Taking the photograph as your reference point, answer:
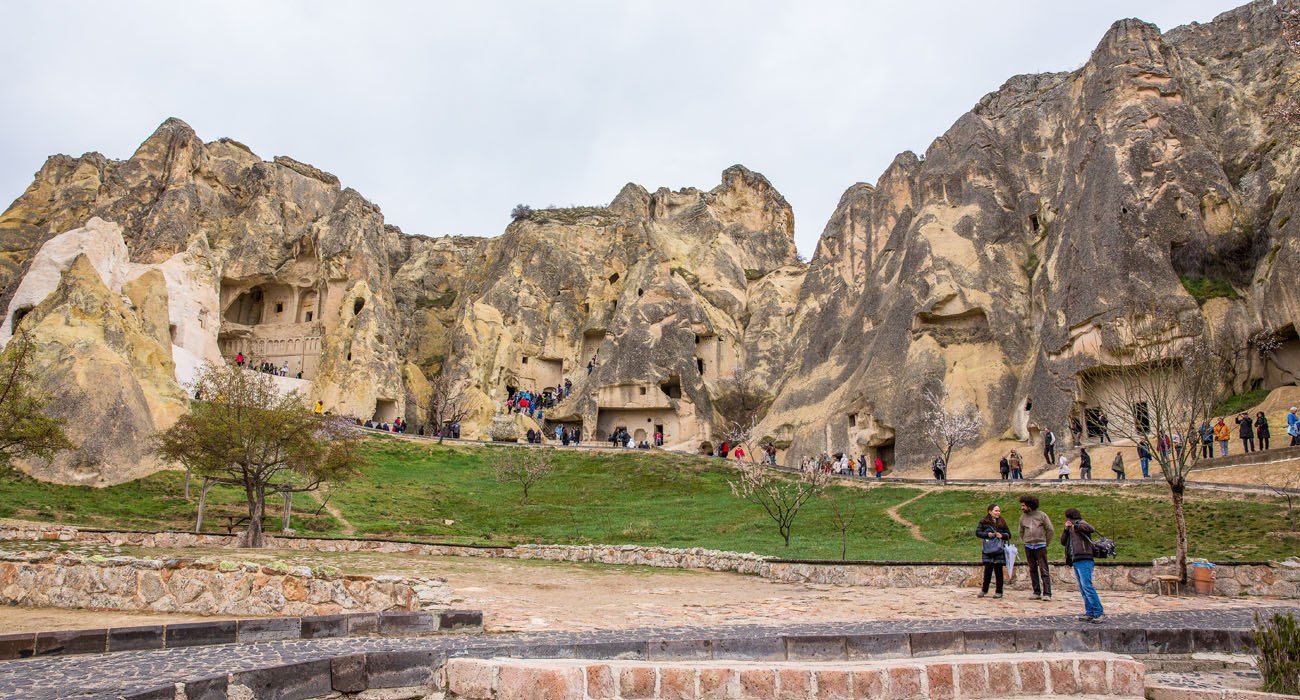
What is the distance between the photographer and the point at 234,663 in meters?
7.45

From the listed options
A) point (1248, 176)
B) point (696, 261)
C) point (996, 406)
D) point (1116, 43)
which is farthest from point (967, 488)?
point (696, 261)

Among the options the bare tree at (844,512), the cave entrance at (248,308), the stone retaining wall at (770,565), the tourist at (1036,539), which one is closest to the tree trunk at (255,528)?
the stone retaining wall at (770,565)

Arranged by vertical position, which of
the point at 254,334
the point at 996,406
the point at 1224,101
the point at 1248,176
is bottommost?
the point at 996,406

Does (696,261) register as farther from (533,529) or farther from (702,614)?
(702,614)

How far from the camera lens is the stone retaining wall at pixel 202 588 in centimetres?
1079

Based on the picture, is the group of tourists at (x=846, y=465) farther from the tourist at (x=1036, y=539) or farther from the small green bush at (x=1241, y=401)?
the tourist at (x=1036, y=539)

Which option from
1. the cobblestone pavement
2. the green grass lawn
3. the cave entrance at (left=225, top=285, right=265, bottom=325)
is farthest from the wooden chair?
the cave entrance at (left=225, top=285, right=265, bottom=325)

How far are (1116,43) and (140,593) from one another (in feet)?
147

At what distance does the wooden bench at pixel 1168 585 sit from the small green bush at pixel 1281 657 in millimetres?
6641

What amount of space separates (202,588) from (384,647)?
12.1 ft

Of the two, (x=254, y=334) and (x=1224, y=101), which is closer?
(x=1224, y=101)

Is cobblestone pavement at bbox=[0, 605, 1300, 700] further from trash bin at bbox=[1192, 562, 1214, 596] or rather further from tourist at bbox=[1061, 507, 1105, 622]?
trash bin at bbox=[1192, 562, 1214, 596]

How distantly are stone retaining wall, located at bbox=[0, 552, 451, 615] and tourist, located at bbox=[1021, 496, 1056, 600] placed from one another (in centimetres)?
812

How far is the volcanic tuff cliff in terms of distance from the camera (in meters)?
34.8
